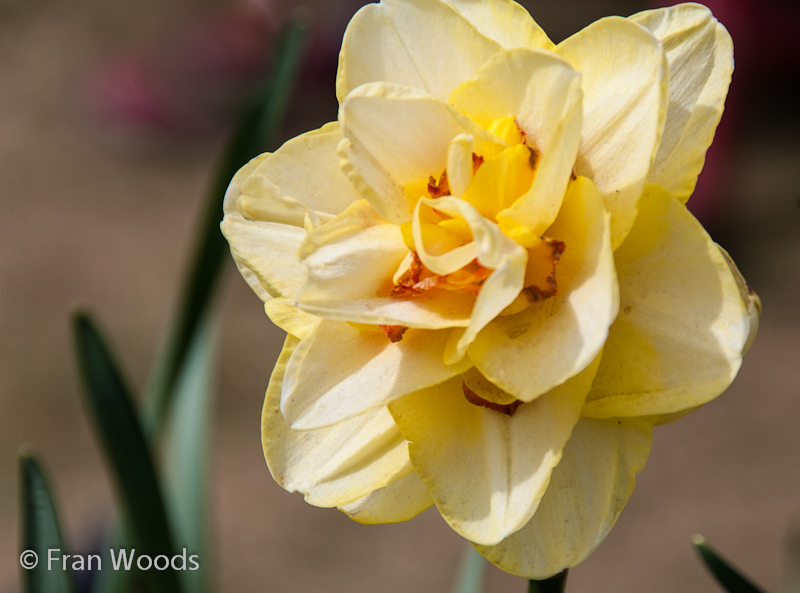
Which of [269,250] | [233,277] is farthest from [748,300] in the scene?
[233,277]

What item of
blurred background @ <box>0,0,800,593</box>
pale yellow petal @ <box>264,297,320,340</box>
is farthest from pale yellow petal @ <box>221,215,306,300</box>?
blurred background @ <box>0,0,800,593</box>

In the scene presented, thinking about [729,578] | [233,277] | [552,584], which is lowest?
[233,277]

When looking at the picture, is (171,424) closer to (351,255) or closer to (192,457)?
(192,457)

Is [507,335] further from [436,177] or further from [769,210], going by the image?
[769,210]

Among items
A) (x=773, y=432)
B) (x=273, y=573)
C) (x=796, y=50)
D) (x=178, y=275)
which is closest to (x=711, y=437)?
(x=773, y=432)

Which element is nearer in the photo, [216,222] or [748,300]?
[748,300]

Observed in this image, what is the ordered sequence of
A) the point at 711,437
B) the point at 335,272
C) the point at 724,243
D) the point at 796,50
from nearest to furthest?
the point at 335,272, the point at 711,437, the point at 724,243, the point at 796,50

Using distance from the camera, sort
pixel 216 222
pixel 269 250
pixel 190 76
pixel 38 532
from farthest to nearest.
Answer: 1. pixel 190 76
2. pixel 216 222
3. pixel 38 532
4. pixel 269 250
